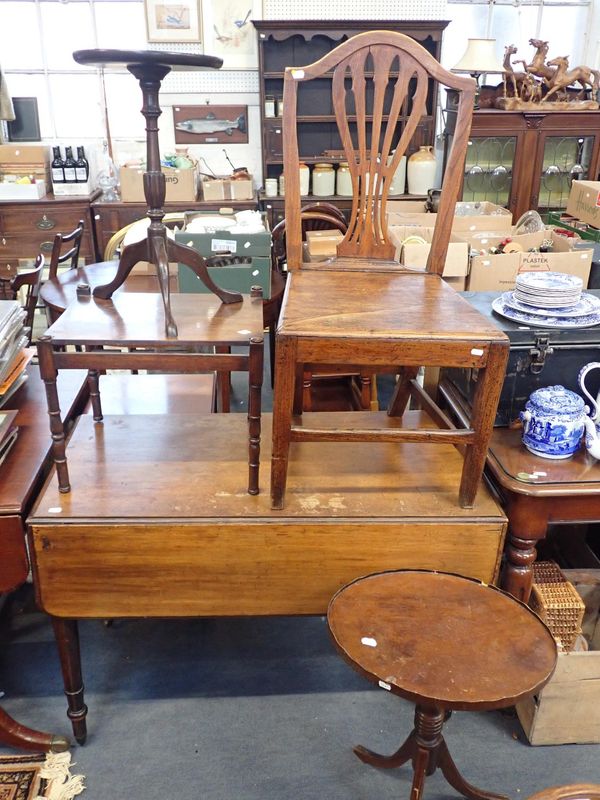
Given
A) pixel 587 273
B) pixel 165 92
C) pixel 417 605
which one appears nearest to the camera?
pixel 417 605

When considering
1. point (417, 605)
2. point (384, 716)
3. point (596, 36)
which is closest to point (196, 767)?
point (384, 716)

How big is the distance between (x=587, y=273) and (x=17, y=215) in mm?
3709

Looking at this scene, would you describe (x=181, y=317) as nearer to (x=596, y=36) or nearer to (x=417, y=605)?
(x=417, y=605)

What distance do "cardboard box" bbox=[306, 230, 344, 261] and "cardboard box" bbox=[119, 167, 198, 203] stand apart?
1.68m

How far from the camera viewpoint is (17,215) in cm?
461

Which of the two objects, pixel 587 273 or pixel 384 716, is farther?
pixel 587 273

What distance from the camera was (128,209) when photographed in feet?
15.3

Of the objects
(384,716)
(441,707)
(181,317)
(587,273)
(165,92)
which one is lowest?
(384,716)

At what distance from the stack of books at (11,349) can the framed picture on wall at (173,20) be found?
12.3ft

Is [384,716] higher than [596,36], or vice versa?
[596,36]

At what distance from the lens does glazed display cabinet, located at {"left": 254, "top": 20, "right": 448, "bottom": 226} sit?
456 cm

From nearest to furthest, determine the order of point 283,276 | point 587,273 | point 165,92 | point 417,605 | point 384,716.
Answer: point 417,605 < point 384,716 < point 587,273 < point 283,276 < point 165,92

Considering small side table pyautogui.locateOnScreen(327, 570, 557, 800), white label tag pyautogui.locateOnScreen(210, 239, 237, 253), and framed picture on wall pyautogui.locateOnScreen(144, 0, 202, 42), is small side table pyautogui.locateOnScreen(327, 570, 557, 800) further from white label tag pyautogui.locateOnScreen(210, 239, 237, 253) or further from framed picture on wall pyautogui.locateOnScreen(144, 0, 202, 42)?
framed picture on wall pyautogui.locateOnScreen(144, 0, 202, 42)

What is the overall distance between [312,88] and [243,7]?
2.33 feet
